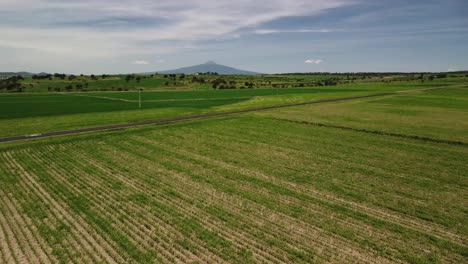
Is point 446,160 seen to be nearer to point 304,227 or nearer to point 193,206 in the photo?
point 304,227

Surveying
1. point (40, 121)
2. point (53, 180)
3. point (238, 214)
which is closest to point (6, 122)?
point (40, 121)

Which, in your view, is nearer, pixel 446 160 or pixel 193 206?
pixel 193 206

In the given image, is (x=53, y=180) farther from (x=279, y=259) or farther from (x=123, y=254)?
(x=279, y=259)

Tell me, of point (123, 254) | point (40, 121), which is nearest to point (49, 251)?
point (123, 254)

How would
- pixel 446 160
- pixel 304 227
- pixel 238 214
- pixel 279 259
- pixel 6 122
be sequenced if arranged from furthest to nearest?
pixel 6 122 < pixel 446 160 < pixel 238 214 < pixel 304 227 < pixel 279 259

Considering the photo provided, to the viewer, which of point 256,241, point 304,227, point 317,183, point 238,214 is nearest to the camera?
point 256,241

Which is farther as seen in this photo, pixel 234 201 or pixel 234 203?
pixel 234 201
